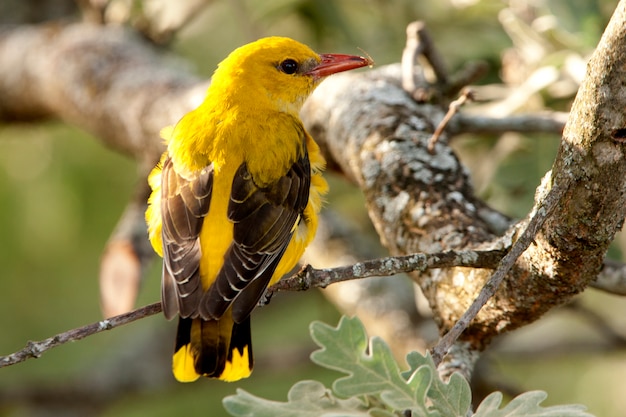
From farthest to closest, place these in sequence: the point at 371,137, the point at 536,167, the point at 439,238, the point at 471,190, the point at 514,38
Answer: the point at 514,38 → the point at 536,167 → the point at 371,137 → the point at 471,190 → the point at 439,238

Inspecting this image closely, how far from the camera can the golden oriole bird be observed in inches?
101

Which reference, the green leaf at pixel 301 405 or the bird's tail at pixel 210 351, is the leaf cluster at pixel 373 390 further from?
the bird's tail at pixel 210 351

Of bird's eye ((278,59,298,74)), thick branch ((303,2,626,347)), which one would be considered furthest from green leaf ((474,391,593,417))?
bird's eye ((278,59,298,74))

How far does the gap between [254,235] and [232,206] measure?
13 centimetres

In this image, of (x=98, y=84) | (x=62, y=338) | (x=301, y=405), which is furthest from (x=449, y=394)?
(x=98, y=84)

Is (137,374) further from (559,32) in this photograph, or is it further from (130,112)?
(559,32)

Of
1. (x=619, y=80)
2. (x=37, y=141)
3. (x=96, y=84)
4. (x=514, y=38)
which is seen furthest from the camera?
(x=37, y=141)

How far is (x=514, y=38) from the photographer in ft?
13.6

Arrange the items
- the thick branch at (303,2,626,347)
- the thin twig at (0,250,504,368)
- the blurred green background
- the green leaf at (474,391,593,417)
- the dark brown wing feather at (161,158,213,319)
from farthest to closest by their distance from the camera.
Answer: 1. the blurred green background
2. the dark brown wing feather at (161,158,213,319)
3. the thin twig at (0,250,504,368)
4. the thick branch at (303,2,626,347)
5. the green leaf at (474,391,593,417)

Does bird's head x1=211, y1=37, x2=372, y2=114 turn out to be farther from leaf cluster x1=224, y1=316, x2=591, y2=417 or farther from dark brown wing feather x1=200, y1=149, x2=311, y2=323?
leaf cluster x1=224, y1=316, x2=591, y2=417

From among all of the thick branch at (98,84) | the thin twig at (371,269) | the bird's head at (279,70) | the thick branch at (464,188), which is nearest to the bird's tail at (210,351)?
the thin twig at (371,269)

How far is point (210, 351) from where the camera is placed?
263cm

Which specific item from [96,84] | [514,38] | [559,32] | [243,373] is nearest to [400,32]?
[514,38]

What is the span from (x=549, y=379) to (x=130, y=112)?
312cm
